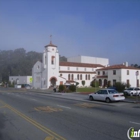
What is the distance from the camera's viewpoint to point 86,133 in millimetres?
8617

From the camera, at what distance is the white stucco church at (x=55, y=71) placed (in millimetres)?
63719

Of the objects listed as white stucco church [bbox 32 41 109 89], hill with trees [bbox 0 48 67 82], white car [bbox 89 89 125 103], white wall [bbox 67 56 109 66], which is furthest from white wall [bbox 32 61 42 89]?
hill with trees [bbox 0 48 67 82]

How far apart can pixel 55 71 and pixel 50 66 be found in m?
2.21

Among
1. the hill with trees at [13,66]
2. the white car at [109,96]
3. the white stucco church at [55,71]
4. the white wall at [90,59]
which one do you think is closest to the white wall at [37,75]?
the white stucco church at [55,71]

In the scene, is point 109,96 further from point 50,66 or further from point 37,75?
point 37,75

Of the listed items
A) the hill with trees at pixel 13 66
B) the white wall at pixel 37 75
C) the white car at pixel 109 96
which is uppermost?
the hill with trees at pixel 13 66

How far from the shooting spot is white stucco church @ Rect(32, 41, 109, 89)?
2509 inches

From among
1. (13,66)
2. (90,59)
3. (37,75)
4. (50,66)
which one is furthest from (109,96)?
(13,66)

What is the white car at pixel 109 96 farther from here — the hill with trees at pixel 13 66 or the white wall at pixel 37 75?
the hill with trees at pixel 13 66

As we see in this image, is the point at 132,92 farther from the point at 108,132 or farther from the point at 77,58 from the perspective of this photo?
the point at 77,58

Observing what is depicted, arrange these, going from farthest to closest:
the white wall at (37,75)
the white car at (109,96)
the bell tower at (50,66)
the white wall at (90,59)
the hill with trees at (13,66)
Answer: the hill with trees at (13,66) → the white wall at (90,59) → the white wall at (37,75) → the bell tower at (50,66) → the white car at (109,96)

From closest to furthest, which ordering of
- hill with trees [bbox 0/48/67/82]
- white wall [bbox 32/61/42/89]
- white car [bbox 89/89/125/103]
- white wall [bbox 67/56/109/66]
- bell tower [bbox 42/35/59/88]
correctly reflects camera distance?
white car [bbox 89/89/125/103]
bell tower [bbox 42/35/59/88]
white wall [bbox 32/61/42/89]
white wall [bbox 67/56/109/66]
hill with trees [bbox 0/48/67/82]

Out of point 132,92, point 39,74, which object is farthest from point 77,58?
point 132,92

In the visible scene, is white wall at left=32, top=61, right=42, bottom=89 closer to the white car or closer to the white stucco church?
the white stucco church
